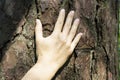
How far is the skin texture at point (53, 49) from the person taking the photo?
94.5 inches

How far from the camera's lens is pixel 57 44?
2.42 metres

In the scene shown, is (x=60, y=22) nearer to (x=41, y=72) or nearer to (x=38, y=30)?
(x=38, y=30)

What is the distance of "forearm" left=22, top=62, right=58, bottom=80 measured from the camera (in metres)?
2.39

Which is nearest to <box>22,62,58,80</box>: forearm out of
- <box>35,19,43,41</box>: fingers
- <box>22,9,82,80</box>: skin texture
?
<box>22,9,82,80</box>: skin texture

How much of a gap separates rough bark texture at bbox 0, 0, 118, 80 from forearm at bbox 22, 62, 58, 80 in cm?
6

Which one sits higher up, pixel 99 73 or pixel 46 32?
pixel 46 32

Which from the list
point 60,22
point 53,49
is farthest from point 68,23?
point 53,49

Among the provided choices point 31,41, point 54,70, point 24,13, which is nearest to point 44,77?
point 54,70

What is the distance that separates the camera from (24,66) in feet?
8.11

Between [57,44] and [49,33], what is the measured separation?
0.09m

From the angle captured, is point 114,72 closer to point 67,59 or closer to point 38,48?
point 67,59

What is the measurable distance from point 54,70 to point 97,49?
0.96ft

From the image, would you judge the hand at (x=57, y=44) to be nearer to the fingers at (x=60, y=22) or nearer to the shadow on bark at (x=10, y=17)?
the fingers at (x=60, y=22)

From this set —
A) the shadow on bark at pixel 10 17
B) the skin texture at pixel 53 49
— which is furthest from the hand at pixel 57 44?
the shadow on bark at pixel 10 17
